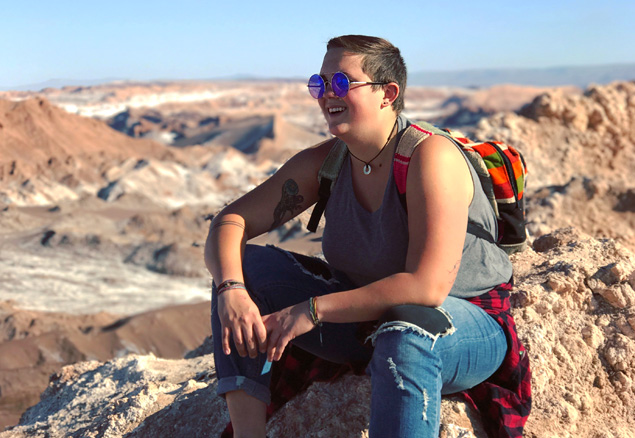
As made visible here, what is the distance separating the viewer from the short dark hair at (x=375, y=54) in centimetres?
196

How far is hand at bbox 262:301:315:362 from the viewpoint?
6.06 feet

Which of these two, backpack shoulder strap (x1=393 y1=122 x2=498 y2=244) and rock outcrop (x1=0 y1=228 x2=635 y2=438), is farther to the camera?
rock outcrop (x1=0 y1=228 x2=635 y2=438)

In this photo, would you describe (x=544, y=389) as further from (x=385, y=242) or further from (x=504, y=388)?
(x=385, y=242)

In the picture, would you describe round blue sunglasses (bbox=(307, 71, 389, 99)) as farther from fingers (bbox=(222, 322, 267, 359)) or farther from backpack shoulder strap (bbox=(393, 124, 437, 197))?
fingers (bbox=(222, 322, 267, 359))

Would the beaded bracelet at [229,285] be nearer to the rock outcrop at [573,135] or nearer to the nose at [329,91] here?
the nose at [329,91]

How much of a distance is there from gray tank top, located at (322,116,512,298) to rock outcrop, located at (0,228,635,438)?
0.38 meters

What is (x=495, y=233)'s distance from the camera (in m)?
2.12

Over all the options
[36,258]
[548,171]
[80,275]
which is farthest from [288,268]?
[36,258]

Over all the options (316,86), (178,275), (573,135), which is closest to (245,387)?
(316,86)

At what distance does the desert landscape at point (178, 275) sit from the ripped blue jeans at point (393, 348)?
0.79ft

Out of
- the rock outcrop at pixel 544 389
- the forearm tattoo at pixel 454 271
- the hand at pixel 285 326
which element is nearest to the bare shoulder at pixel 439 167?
the forearm tattoo at pixel 454 271

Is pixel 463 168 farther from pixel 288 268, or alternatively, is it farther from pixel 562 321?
pixel 562 321

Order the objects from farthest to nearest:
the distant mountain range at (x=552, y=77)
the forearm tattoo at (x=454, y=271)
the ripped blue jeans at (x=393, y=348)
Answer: the distant mountain range at (x=552, y=77) < the forearm tattoo at (x=454, y=271) < the ripped blue jeans at (x=393, y=348)

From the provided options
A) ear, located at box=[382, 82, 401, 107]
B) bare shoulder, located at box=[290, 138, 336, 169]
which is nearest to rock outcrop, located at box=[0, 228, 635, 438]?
bare shoulder, located at box=[290, 138, 336, 169]
